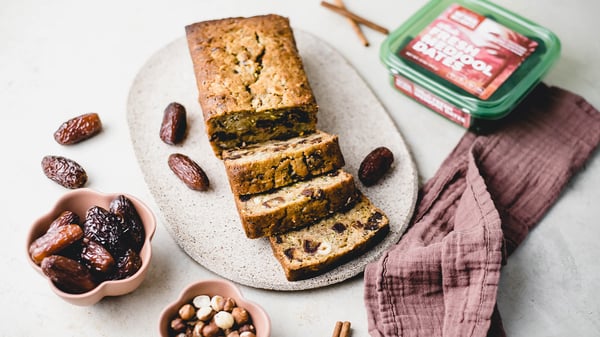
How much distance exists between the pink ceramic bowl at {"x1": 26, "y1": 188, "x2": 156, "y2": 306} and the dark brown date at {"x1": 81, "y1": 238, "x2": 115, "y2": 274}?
63 mm

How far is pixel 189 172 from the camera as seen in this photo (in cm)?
330

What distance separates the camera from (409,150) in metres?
3.55

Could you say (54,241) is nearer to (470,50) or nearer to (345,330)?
(345,330)

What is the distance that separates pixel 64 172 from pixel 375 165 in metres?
1.50

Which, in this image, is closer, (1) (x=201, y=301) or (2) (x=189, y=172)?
(1) (x=201, y=301)

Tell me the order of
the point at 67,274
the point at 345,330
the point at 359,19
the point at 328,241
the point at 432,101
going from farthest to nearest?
1. the point at 359,19
2. the point at 432,101
3. the point at 328,241
4. the point at 345,330
5. the point at 67,274

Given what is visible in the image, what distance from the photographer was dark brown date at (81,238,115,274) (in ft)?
9.34

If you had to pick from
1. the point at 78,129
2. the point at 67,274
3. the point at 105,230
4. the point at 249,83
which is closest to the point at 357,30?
the point at 249,83

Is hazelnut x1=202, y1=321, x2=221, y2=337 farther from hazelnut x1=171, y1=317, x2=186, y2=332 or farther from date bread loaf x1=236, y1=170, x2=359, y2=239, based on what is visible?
date bread loaf x1=236, y1=170, x2=359, y2=239

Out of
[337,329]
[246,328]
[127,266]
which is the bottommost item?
[337,329]

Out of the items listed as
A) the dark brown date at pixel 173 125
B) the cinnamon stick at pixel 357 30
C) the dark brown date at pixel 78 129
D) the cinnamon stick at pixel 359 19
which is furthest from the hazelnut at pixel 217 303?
the cinnamon stick at pixel 359 19

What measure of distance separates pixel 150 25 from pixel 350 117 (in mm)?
1313

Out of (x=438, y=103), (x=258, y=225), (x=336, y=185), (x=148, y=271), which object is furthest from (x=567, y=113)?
(x=148, y=271)

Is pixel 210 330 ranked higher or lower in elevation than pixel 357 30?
lower
